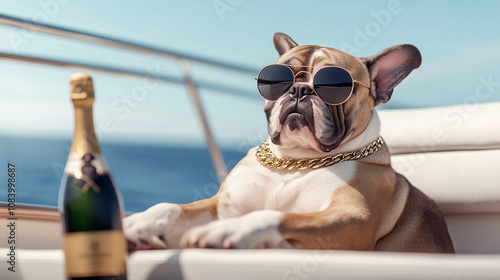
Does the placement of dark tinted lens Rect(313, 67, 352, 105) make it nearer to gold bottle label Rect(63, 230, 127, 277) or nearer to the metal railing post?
gold bottle label Rect(63, 230, 127, 277)

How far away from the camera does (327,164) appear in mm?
1510

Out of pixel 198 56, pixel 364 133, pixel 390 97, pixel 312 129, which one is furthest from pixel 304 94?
pixel 198 56

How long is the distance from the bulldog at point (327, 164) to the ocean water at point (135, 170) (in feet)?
26.2

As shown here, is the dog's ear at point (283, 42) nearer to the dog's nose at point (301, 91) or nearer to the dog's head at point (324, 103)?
the dog's head at point (324, 103)

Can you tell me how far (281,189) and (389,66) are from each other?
0.53 m

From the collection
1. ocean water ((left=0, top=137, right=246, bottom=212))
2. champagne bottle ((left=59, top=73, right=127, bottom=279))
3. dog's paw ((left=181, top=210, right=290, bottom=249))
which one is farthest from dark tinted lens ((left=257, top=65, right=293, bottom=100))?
ocean water ((left=0, top=137, right=246, bottom=212))

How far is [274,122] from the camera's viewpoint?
157cm

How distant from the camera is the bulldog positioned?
1.41m

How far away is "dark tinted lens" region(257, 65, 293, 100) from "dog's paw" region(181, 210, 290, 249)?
548 millimetres

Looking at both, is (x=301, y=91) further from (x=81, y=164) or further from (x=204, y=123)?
(x=204, y=123)

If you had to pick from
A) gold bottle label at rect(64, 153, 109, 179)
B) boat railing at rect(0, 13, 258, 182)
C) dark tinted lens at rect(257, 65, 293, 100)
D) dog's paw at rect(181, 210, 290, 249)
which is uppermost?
boat railing at rect(0, 13, 258, 182)

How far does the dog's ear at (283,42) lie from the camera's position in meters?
1.80

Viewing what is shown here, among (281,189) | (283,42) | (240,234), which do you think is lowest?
(240,234)

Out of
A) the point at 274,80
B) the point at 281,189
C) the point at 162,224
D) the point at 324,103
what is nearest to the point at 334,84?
the point at 324,103
